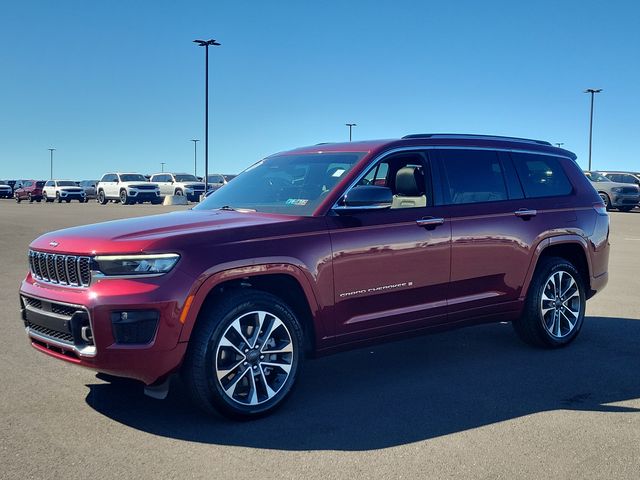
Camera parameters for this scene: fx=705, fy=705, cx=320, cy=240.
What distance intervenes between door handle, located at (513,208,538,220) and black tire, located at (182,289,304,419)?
94.9 inches

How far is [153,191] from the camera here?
1649 inches

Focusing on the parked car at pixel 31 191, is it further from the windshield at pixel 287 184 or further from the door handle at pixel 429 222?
the door handle at pixel 429 222

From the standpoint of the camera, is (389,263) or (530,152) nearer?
(389,263)

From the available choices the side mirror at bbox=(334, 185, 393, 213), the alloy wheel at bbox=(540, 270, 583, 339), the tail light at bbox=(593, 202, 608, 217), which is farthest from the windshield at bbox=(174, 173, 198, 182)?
the side mirror at bbox=(334, 185, 393, 213)

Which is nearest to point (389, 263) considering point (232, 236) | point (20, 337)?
point (232, 236)

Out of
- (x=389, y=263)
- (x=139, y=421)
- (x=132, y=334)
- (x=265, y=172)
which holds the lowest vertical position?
(x=139, y=421)

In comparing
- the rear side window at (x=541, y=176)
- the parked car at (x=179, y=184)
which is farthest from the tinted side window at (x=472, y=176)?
the parked car at (x=179, y=184)

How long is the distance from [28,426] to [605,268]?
17.8ft

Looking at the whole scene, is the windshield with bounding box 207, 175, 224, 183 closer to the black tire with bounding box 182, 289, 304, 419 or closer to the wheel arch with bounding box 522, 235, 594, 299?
the wheel arch with bounding box 522, 235, 594, 299

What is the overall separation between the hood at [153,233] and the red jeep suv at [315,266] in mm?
14

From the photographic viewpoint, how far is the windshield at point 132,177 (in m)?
42.8

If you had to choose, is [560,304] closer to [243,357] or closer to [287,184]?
[287,184]

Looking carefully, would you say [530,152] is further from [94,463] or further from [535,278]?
[94,463]

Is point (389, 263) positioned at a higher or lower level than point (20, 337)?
higher
